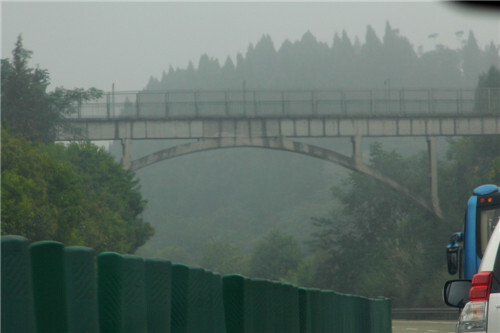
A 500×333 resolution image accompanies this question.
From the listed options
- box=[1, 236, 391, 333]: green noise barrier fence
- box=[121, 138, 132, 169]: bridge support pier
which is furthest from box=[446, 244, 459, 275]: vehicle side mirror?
box=[121, 138, 132, 169]: bridge support pier

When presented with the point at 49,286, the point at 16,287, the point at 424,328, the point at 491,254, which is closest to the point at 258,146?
the point at 424,328

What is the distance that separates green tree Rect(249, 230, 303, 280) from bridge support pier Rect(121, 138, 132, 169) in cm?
8572

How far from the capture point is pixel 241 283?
934 cm

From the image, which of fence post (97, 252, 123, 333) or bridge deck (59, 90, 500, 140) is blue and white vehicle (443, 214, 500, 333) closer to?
fence post (97, 252, 123, 333)

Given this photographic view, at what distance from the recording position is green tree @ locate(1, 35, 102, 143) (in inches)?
2677

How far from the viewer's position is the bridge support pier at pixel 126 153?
63688mm

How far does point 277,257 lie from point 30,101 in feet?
280

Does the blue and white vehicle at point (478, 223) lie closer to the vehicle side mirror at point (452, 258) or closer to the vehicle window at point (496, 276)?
the vehicle side mirror at point (452, 258)

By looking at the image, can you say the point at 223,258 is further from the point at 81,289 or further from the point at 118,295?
the point at 81,289

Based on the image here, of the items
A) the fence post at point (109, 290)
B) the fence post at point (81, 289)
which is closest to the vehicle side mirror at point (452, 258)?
the fence post at point (109, 290)

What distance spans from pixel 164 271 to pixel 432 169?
62.9m

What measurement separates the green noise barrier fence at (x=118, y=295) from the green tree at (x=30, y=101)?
58.3 meters

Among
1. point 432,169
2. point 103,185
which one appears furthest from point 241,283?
point 103,185

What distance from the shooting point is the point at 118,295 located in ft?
19.8
